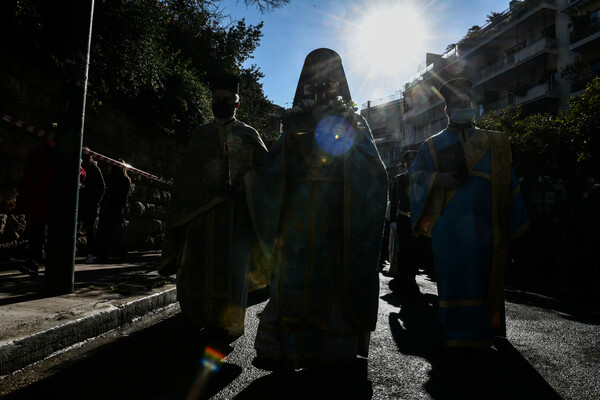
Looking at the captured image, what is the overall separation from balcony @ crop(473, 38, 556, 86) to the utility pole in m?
34.8

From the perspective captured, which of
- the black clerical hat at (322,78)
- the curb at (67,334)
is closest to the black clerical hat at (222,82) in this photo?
the black clerical hat at (322,78)

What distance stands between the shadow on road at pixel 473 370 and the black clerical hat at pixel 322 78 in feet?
6.64

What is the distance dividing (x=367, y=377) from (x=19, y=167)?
6.35m

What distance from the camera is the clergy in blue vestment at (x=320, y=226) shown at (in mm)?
3301

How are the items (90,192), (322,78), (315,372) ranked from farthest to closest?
(90,192)
(322,78)
(315,372)

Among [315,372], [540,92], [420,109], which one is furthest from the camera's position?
[420,109]

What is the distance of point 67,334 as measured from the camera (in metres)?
3.60

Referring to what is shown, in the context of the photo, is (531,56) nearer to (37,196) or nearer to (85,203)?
(85,203)

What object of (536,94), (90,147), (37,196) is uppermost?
(536,94)

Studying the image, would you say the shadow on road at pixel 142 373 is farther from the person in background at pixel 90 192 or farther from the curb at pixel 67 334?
the person in background at pixel 90 192

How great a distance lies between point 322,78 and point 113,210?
6.61m

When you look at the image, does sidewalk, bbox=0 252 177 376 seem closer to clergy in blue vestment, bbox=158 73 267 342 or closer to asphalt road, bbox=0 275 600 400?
asphalt road, bbox=0 275 600 400

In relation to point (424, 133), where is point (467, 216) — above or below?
below

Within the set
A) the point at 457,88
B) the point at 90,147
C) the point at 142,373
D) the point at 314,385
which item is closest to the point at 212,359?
the point at 142,373
